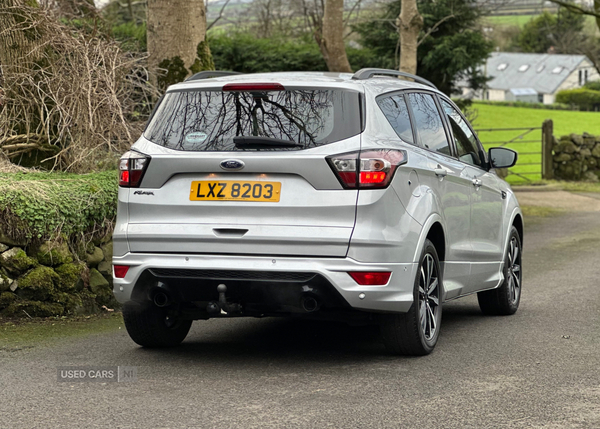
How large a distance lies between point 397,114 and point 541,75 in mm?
124621

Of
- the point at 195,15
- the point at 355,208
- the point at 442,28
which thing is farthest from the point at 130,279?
the point at 442,28

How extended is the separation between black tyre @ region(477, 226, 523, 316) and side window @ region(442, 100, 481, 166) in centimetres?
101

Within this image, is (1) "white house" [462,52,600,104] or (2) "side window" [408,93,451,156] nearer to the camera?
(2) "side window" [408,93,451,156]

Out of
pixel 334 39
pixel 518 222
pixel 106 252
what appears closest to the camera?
pixel 106 252

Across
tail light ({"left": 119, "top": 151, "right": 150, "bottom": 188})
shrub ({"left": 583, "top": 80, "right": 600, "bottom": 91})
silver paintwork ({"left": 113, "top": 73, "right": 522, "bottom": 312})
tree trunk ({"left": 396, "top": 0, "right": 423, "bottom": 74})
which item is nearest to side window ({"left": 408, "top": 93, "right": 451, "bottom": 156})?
silver paintwork ({"left": 113, "top": 73, "right": 522, "bottom": 312})

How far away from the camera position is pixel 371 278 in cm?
553

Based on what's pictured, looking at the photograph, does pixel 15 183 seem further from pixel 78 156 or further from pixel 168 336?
pixel 168 336

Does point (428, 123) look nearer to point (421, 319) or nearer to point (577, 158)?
point (421, 319)

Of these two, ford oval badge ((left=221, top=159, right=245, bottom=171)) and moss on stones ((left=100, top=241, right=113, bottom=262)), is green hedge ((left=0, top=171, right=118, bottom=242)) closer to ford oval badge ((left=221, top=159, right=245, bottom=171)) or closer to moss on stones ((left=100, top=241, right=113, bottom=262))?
moss on stones ((left=100, top=241, right=113, bottom=262))

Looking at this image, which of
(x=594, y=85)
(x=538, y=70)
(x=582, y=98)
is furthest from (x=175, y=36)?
(x=538, y=70)

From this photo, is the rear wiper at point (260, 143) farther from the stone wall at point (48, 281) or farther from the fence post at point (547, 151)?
the fence post at point (547, 151)

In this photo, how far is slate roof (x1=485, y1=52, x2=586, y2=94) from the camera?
12338 cm

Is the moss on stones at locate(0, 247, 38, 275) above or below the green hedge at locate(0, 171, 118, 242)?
below

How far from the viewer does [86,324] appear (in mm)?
7629
